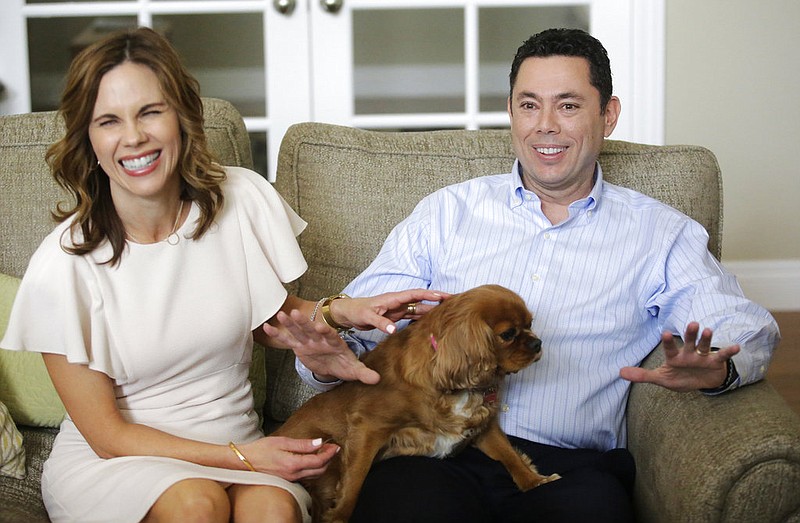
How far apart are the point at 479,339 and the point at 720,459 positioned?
45 cm

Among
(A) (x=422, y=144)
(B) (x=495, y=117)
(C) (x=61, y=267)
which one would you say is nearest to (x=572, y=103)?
(A) (x=422, y=144)

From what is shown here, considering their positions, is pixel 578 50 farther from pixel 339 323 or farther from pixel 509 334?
pixel 339 323

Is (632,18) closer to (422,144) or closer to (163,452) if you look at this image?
(422,144)

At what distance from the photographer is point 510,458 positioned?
1804 mm

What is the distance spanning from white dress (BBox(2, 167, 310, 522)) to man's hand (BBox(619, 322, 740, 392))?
66 cm

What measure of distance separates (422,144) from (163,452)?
104 centimetres

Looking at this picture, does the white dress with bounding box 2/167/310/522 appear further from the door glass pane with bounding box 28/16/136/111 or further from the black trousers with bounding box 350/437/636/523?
the door glass pane with bounding box 28/16/136/111

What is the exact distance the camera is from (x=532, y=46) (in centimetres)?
204

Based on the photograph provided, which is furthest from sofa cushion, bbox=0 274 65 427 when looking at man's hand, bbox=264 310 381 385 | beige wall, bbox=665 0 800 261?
beige wall, bbox=665 0 800 261

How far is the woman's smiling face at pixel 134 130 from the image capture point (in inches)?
65.5

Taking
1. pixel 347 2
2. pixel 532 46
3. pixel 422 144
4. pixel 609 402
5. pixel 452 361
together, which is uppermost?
pixel 347 2

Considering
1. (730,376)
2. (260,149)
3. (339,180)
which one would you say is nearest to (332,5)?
(260,149)

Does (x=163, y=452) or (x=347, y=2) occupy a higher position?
(x=347, y=2)

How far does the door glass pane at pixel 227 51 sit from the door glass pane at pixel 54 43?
0.22 metres
